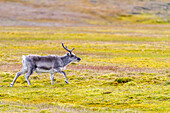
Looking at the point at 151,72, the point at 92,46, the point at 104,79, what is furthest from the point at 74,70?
the point at 92,46

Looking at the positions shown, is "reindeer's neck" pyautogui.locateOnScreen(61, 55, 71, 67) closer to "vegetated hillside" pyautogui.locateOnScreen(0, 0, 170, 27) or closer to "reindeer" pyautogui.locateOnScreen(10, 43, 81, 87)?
"reindeer" pyautogui.locateOnScreen(10, 43, 81, 87)

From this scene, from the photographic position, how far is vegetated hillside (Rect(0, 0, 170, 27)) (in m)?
90.1

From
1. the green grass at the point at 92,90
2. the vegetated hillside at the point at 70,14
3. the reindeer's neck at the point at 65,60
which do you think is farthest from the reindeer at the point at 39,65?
the vegetated hillside at the point at 70,14

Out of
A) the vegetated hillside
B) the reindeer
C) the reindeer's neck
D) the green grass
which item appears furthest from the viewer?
the vegetated hillside

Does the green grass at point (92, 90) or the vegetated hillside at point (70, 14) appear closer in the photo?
the green grass at point (92, 90)

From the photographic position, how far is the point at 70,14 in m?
108

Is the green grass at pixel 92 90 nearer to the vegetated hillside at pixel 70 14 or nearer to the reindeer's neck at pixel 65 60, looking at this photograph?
the reindeer's neck at pixel 65 60

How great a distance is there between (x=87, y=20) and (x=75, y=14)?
8746 millimetres

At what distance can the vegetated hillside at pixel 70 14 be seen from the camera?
90.1 m

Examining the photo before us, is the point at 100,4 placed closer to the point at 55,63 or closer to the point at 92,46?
the point at 92,46

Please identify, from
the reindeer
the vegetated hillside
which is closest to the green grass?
the reindeer

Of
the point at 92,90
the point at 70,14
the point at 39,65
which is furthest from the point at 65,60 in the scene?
the point at 70,14

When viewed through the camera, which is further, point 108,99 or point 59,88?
point 59,88

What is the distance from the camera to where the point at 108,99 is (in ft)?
44.8
